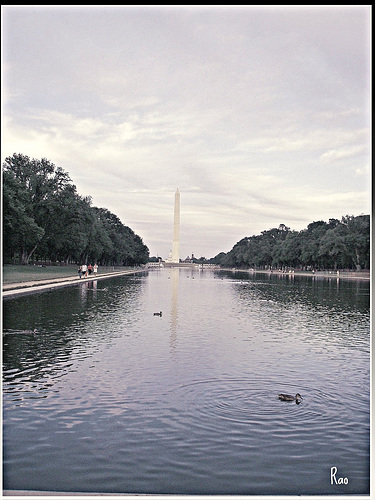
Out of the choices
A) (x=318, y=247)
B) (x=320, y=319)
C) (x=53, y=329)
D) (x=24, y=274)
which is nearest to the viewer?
(x=53, y=329)

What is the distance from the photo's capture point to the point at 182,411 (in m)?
8.38

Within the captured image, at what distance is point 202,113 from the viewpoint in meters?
14.0

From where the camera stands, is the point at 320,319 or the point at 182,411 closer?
the point at 182,411

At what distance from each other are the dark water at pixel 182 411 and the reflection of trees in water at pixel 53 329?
0.25 feet

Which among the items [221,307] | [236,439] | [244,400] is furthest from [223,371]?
[221,307]

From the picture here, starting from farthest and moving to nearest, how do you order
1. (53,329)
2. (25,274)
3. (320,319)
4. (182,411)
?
(25,274) < (320,319) < (53,329) < (182,411)

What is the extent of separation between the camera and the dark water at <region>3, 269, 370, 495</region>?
6.11m

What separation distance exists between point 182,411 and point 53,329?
8870mm

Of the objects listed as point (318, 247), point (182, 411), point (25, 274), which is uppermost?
point (318, 247)

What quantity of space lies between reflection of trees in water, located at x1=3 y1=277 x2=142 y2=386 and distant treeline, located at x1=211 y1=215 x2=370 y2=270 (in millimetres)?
59943

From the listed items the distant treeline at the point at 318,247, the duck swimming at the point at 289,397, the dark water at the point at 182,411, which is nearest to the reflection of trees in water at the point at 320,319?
the dark water at the point at 182,411

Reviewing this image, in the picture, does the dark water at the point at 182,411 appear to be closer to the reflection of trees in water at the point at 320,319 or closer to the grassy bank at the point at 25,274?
the reflection of trees in water at the point at 320,319

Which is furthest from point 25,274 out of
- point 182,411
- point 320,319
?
point 182,411

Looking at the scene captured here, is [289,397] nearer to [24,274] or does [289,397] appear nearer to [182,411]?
[182,411]
